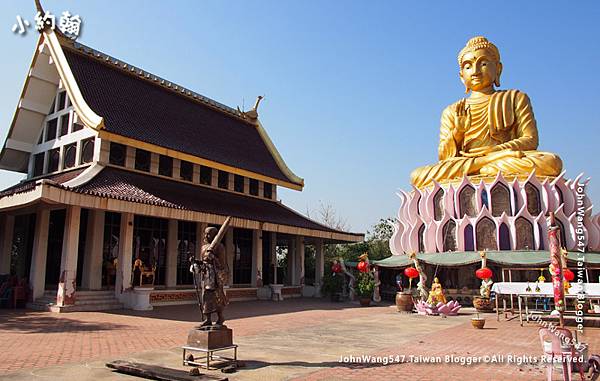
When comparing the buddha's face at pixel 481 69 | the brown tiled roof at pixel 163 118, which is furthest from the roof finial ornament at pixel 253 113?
the buddha's face at pixel 481 69

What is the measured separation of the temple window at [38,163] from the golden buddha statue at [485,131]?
16.9 metres

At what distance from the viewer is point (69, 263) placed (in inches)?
538

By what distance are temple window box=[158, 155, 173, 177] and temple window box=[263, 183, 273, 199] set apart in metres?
6.02

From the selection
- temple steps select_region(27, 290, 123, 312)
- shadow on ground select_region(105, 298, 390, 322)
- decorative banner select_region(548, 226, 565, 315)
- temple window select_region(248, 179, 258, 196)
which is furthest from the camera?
temple window select_region(248, 179, 258, 196)

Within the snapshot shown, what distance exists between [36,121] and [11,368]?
53.2 feet

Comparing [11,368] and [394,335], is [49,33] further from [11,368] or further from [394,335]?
[394,335]

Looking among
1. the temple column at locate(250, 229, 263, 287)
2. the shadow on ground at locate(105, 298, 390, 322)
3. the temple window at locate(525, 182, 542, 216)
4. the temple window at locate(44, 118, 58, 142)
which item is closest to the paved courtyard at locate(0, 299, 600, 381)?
the shadow on ground at locate(105, 298, 390, 322)

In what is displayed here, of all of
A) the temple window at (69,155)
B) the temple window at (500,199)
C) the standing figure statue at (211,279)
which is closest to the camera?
the standing figure statue at (211,279)

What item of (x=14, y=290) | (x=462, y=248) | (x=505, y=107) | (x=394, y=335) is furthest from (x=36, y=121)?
(x=505, y=107)

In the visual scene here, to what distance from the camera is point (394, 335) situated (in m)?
10.3

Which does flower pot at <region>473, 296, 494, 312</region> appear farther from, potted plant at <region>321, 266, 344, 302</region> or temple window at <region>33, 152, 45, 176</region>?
temple window at <region>33, 152, 45, 176</region>

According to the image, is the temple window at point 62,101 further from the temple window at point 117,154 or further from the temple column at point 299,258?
the temple column at point 299,258

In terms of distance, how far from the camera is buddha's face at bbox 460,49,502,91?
23.1 metres

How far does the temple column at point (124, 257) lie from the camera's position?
14805mm
